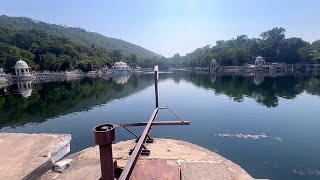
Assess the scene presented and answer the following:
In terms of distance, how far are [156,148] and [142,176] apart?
258 inches

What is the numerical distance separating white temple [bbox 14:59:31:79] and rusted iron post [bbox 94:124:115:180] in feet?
329

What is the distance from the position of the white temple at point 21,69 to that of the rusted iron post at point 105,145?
329 feet

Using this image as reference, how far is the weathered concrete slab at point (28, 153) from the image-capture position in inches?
356

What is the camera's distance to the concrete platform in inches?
333

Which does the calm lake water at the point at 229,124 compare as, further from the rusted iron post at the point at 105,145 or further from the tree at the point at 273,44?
the tree at the point at 273,44

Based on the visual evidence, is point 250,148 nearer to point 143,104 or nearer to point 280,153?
point 280,153

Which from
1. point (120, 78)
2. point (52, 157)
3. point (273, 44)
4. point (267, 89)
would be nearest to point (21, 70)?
point (120, 78)

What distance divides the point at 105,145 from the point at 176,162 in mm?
3560

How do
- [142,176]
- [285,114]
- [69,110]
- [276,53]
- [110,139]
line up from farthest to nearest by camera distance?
[276,53] → [69,110] → [285,114] → [142,176] → [110,139]

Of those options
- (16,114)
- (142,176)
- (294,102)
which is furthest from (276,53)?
(142,176)

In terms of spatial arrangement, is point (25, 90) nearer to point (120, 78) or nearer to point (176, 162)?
point (120, 78)

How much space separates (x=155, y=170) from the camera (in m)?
6.62

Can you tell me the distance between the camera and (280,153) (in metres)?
18.9

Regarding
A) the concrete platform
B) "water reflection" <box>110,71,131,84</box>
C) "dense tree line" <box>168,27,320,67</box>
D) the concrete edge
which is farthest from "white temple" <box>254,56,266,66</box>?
the concrete edge
